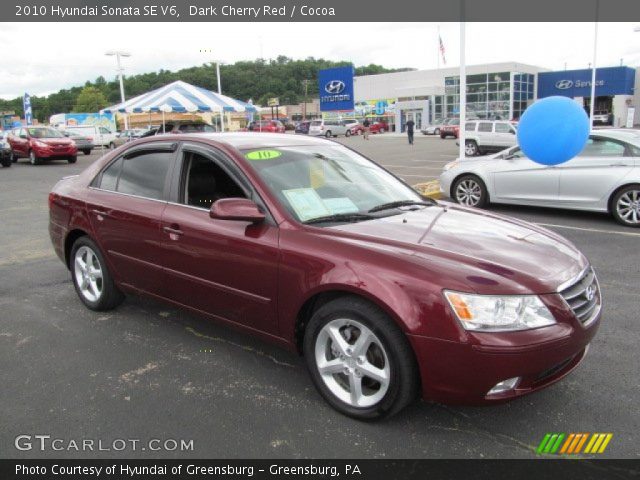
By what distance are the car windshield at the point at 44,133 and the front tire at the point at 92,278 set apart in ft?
66.1

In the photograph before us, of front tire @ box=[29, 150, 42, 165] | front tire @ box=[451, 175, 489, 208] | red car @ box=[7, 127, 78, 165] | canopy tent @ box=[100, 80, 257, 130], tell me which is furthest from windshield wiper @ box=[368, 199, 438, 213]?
front tire @ box=[29, 150, 42, 165]

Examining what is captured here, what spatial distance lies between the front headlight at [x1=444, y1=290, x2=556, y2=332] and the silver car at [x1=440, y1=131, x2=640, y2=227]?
6.58 m

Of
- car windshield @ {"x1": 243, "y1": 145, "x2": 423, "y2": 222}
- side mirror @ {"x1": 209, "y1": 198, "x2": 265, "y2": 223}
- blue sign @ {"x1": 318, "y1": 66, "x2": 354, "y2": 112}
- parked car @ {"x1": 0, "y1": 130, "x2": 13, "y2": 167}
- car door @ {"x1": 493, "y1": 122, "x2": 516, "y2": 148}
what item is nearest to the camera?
side mirror @ {"x1": 209, "y1": 198, "x2": 265, "y2": 223}

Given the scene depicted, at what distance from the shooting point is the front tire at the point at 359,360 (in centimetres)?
275

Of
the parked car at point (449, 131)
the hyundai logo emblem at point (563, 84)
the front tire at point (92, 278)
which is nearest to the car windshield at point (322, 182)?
the front tire at point (92, 278)

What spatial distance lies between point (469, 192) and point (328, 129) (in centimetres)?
4052

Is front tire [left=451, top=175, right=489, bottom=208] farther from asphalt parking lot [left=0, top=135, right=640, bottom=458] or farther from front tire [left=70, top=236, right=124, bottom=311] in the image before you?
front tire [left=70, top=236, right=124, bottom=311]

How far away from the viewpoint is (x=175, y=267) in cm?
381

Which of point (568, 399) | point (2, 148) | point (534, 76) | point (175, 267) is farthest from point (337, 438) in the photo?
point (534, 76)

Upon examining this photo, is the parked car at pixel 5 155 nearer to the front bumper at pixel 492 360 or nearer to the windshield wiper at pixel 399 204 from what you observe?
the windshield wiper at pixel 399 204

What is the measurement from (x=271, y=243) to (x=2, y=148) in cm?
2188

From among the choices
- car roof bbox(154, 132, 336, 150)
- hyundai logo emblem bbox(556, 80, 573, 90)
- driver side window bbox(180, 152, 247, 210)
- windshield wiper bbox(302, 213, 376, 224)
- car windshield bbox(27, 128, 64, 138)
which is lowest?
windshield wiper bbox(302, 213, 376, 224)

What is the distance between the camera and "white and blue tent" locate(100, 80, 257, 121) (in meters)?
21.4

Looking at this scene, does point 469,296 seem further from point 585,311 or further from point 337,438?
point 337,438
